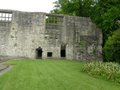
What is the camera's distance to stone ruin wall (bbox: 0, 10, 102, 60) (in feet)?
135

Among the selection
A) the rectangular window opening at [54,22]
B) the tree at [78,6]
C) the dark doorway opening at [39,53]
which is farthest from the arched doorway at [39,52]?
the tree at [78,6]

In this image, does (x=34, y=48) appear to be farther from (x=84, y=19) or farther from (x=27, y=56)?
(x=84, y=19)

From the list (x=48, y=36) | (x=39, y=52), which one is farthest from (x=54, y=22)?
(x=39, y=52)

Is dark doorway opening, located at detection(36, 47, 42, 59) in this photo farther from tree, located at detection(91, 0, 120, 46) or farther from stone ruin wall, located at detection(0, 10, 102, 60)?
tree, located at detection(91, 0, 120, 46)

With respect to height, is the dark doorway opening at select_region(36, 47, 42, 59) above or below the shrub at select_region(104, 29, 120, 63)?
below

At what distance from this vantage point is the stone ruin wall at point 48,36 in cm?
4125

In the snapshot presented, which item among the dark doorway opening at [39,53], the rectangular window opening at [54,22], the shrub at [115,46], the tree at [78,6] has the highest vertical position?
the tree at [78,6]

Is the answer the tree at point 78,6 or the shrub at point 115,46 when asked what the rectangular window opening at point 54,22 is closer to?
the tree at point 78,6

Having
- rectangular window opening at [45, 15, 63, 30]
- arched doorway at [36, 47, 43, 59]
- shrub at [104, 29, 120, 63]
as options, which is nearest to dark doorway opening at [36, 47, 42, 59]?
arched doorway at [36, 47, 43, 59]

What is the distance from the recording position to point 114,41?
26.2 meters

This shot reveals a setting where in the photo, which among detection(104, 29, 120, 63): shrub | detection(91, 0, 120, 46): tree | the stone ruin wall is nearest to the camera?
detection(104, 29, 120, 63): shrub

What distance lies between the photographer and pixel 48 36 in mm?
42469

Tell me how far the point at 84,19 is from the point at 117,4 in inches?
472

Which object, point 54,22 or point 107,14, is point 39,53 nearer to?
point 54,22
